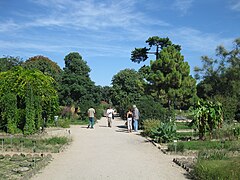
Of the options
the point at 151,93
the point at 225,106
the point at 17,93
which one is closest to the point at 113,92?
the point at 151,93

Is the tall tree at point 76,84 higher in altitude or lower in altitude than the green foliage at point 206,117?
higher

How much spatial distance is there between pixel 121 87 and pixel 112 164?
49.7m

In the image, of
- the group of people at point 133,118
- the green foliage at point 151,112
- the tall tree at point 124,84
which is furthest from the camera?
the tall tree at point 124,84

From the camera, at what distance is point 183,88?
3719 cm

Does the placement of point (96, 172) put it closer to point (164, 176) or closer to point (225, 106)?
point (164, 176)

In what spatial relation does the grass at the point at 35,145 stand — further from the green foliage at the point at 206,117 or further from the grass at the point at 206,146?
the green foliage at the point at 206,117

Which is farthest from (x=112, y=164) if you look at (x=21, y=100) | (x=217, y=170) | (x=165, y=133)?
(x=21, y=100)

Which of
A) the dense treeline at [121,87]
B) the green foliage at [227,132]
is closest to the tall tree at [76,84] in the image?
the dense treeline at [121,87]

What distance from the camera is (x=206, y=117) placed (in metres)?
16.2

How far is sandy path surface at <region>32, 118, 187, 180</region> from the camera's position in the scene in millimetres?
9180

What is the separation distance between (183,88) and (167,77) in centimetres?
235

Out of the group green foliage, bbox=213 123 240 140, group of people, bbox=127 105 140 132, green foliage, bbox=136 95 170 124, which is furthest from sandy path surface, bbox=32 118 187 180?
green foliage, bbox=136 95 170 124

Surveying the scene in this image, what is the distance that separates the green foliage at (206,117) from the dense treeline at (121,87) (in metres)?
7.15

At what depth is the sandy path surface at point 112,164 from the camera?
30.1ft
